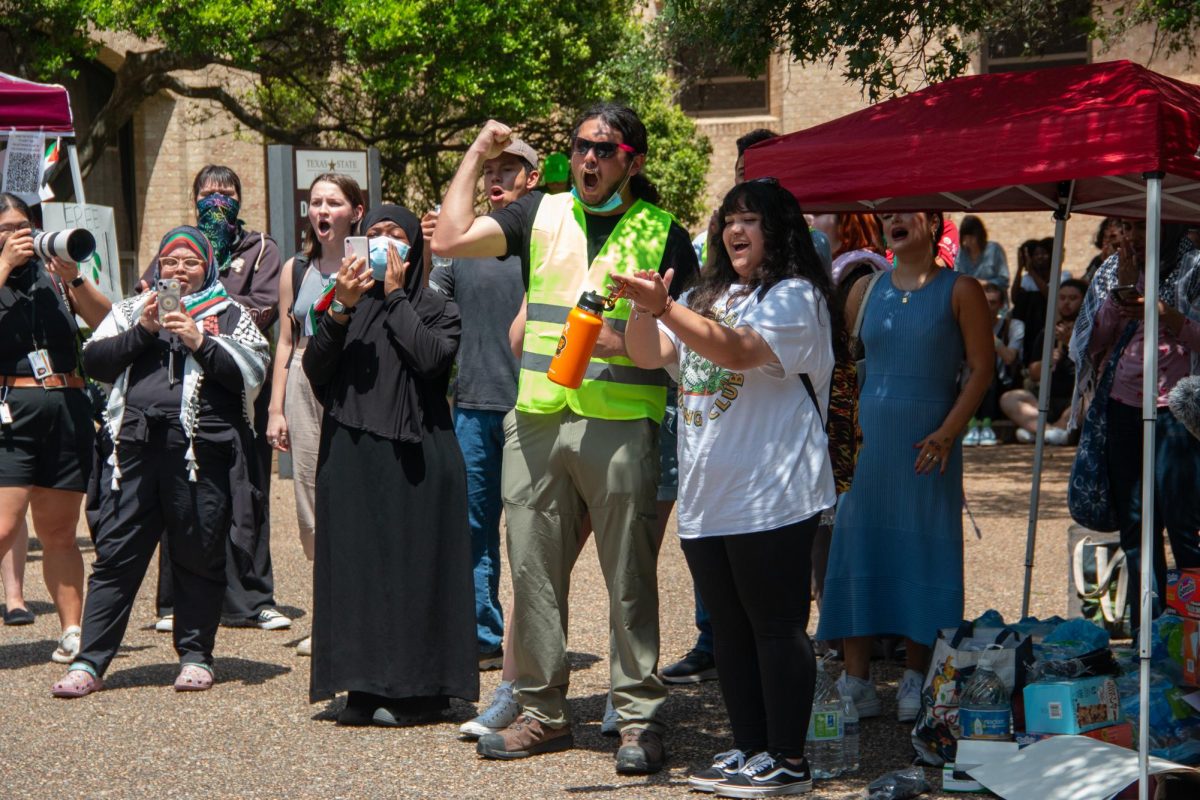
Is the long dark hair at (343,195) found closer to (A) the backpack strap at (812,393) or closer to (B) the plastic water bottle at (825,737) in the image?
(A) the backpack strap at (812,393)

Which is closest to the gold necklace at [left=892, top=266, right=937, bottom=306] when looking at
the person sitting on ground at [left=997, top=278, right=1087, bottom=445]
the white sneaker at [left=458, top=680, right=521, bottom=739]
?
the white sneaker at [left=458, top=680, right=521, bottom=739]

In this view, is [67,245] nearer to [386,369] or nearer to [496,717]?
[386,369]

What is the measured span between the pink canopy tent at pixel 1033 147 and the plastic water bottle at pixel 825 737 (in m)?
1.00

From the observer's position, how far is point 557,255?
5395 millimetres

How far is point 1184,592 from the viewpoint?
541cm

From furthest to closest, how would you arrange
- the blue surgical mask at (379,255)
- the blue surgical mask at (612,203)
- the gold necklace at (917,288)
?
the gold necklace at (917,288) → the blue surgical mask at (379,255) → the blue surgical mask at (612,203)

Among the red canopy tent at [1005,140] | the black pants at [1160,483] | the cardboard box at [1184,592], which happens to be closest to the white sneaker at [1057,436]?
the black pants at [1160,483]

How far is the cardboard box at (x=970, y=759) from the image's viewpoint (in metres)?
5.03

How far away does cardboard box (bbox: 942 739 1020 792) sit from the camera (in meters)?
5.03

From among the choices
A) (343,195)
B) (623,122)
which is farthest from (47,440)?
(623,122)

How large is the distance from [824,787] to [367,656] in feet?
5.95

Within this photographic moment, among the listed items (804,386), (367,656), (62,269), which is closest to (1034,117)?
(804,386)

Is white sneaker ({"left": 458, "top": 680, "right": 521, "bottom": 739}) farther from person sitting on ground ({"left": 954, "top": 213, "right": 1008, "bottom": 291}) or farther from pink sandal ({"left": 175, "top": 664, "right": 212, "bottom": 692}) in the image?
person sitting on ground ({"left": 954, "top": 213, "right": 1008, "bottom": 291})

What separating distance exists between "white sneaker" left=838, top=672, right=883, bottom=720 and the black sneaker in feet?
2.71
